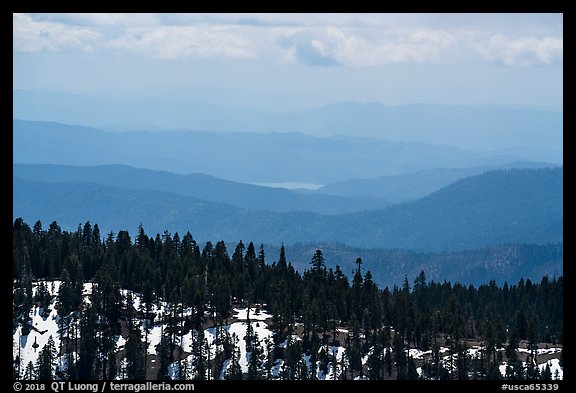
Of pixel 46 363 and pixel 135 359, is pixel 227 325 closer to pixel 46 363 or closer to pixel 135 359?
pixel 135 359

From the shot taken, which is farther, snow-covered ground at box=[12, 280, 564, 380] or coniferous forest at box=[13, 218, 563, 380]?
snow-covered ground at box=[12, 280, 564, 380]

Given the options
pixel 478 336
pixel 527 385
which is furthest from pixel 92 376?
pixel 527 385

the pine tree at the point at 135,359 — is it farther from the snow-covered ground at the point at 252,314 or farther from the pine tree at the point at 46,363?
the snow-covered ground at the point at 252,314

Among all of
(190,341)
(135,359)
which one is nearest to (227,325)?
(190,341)

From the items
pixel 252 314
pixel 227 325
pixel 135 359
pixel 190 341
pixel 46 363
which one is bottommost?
pixel 46 363

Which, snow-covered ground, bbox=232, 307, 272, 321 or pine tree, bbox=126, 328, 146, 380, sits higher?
snow-covered ground, bbox=232, 307, 272, 321

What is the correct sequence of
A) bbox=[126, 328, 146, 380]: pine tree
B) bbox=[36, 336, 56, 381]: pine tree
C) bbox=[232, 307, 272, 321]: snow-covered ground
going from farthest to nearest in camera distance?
1. bbox=[232, 307, 272, 321]: snow-covered ground
2. bbox=[126, 328, 146, 380]: pine tree
3. bbox=[36, 336, 56, 381]: pine tree

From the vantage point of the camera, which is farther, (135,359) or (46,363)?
(135,359)

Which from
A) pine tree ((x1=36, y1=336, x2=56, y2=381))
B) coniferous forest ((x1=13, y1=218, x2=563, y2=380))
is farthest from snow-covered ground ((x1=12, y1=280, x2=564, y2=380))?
pine tree ((x1=36, y1=336, x2=56, y2=381))

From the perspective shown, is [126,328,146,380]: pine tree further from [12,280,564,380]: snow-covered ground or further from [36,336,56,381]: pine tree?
[36,336,56,381]: pine tree
